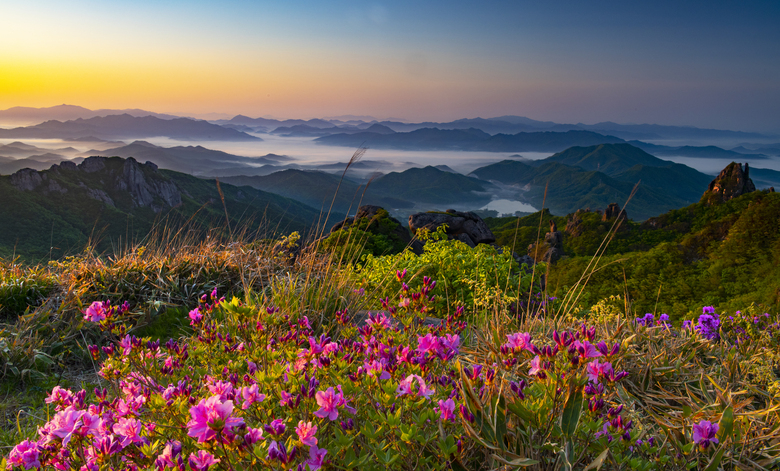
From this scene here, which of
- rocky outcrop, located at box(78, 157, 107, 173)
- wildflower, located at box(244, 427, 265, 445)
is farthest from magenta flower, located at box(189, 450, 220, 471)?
rocky outcrop, located at box(78, 157, 107, 173)

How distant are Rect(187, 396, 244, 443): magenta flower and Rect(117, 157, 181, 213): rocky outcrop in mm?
126713

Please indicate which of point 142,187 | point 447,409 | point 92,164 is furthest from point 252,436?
point 92,164

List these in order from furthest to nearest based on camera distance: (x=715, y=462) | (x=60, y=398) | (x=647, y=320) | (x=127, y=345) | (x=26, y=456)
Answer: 1. (x=647, y=320)
2. (x=127, y=345)
3. (x=60, y=398)
4. (x=715, y=462)
5. (x=26, y=456)

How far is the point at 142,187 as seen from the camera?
385 ft

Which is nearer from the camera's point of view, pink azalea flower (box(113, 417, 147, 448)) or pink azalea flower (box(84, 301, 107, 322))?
pink azalea flower (box(113, 417, 147, 448))

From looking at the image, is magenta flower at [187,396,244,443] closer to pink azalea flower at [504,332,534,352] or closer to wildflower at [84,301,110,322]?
pink azalea flower at [504,332,534,352]

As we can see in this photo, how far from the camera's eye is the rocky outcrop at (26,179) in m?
88.8

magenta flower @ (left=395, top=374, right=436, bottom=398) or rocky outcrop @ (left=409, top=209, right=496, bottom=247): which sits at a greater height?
magenta flower @ (left=395, top=374, right=436, bottom=398)

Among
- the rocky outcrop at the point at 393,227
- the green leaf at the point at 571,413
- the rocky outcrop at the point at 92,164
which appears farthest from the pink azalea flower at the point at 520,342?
the rocky outcrop at the point at 92,164

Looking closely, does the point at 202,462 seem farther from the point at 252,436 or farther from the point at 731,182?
the point at 731,182

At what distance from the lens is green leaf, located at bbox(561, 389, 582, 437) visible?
1476 millimetres

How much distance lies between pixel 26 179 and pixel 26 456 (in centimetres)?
12243

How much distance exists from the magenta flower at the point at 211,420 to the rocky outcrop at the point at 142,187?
127 meters

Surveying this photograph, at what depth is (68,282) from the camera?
548 centimetres
